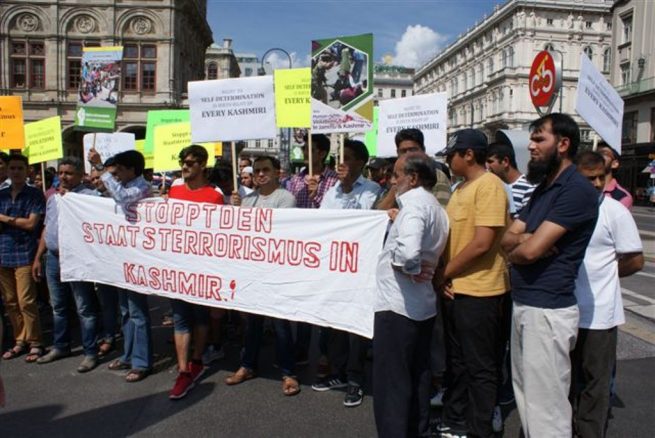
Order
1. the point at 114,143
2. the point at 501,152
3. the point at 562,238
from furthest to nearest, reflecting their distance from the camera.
→ the point at 114,143, the point at 501,152, the point at 562,238

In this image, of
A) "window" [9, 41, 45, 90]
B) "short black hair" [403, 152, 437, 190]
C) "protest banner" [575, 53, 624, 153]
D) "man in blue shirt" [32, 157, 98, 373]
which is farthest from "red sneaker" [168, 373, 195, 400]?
"window" [9, 41, 45, 90]

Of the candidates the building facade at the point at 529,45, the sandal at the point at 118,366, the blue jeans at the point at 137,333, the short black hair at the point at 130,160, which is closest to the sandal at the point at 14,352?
the sandal at the point at 118,366

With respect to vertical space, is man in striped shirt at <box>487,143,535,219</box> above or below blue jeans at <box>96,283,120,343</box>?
above

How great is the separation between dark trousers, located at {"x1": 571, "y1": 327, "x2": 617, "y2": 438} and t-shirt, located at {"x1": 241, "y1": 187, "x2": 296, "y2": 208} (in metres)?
2.40

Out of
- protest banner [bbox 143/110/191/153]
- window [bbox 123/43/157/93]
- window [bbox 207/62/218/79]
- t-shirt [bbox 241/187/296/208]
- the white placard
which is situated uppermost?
window [bbox 207/62/218/79]

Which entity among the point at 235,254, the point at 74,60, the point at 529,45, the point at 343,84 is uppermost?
the point at 529,45

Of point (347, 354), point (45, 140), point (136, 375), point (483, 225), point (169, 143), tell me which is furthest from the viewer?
point (169, 143)

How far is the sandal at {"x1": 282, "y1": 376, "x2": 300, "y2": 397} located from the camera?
4219mm

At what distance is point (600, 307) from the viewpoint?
302 cm

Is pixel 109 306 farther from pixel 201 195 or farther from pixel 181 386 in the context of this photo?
pixel 201 195

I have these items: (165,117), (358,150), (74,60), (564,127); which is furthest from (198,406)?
(74,60)

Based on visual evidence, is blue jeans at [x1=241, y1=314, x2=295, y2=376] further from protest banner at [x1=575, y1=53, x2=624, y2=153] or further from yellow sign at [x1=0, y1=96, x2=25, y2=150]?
yellow sign at [x1=0, y1=96, x2=25, y2=150]

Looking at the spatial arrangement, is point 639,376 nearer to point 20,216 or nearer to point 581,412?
point 581,412

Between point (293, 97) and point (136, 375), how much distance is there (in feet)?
11.0
